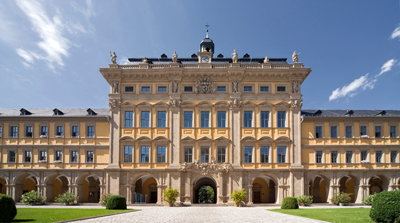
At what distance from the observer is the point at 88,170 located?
43.9 meters

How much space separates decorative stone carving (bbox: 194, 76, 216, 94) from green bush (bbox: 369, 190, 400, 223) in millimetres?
27094

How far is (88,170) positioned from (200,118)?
16333 mm

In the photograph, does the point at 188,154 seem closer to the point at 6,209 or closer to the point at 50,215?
the point at 50,215

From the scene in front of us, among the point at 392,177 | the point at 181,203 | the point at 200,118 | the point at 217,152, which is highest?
the point at 200,118

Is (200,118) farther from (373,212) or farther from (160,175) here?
(373,212)

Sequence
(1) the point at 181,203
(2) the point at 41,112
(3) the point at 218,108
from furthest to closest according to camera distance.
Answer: (2) the point at 41,112 < (3) the point at 218,108 < (1) the point at 181,203

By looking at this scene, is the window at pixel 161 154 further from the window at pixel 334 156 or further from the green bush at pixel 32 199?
the window at pixel 334 156

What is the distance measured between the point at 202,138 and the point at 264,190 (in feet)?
41.5

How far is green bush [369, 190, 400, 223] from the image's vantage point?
18.5 metres

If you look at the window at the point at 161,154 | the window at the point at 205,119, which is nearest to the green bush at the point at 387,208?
the window at the point at 205,119

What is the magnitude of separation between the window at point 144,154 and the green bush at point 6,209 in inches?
923

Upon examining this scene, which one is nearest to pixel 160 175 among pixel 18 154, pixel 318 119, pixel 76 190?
pixel 76 190

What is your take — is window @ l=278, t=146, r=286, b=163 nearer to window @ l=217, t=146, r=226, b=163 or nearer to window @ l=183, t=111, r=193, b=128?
window @ l=217, t=146, r=226, b=163

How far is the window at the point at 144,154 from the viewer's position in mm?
43531
